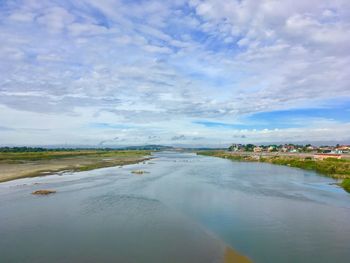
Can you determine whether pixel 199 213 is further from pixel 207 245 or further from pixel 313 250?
pixel 313 250

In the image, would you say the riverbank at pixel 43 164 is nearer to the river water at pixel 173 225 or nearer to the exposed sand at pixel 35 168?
the exposed sand at pixel 35 168

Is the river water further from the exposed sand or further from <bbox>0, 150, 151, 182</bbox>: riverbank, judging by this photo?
<bbox>0, 150, 151, 182</bbox>: riverbank

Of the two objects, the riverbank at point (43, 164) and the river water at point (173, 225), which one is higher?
the riverbank at point (43, 164)

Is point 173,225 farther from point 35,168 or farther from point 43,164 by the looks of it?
point 43,164

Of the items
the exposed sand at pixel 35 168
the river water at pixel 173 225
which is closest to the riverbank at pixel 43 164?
the exposed sand at pixel 35 168

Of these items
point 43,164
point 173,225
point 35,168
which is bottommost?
point 173,225

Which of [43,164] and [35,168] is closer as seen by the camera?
[35,168]

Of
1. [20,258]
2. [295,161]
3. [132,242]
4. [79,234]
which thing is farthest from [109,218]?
[295,161]

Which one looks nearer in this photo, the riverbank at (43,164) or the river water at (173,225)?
the river water at (173,225)

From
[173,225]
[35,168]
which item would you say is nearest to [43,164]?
[35,168]
